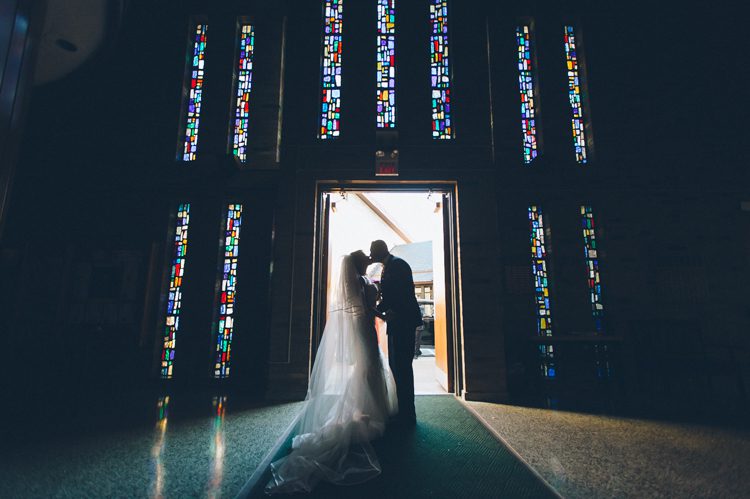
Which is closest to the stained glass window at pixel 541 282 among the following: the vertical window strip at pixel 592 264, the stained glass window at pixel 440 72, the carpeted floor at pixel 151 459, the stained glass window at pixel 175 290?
the vertical window strip at pixel 592 264

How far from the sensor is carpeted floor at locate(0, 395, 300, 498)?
218 centimetres

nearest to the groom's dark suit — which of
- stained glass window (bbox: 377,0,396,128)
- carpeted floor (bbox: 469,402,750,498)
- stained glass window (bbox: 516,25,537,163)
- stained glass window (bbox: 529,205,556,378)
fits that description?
carpeted floor (bbox: 469,402,750,498)

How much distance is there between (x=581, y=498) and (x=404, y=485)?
1.06 meters

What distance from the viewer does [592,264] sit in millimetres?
4977

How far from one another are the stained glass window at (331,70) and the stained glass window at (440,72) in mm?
1439

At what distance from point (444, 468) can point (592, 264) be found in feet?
12.8

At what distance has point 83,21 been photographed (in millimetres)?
3762

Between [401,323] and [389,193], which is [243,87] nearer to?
[389,193]

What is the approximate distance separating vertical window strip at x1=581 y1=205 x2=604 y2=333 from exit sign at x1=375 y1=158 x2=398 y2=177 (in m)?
2.86

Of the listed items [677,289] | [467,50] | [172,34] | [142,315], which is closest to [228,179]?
[142,315]

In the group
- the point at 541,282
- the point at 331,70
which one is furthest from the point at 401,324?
the point at 331,70

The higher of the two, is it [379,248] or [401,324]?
[379,248]

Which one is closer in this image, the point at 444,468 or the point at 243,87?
the point at 444,468

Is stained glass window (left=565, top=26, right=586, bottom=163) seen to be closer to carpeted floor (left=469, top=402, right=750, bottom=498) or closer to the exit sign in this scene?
the exit sign
